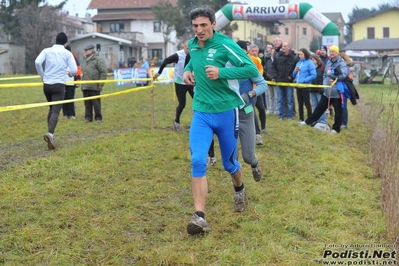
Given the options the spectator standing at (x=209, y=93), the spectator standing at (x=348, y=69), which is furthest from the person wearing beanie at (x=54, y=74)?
the spectator standing at (x=348, y=69)

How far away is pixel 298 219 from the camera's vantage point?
5715mm

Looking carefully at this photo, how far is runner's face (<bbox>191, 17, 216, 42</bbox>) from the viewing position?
5.27m

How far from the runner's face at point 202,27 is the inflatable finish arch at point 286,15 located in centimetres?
1776

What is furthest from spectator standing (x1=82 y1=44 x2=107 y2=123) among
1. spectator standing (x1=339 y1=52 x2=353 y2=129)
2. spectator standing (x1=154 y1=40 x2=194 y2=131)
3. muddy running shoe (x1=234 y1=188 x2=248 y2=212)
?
muddy running shoe (x1=234 y1=188 x2=248 y2=212)

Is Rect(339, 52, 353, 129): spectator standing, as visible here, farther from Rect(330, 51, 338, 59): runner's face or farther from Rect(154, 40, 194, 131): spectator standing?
Rect(154, 40, 194, 131): spectator standing

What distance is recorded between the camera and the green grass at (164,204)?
188 inches

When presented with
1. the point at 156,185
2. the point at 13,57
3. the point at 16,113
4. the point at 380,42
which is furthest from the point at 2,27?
the point at 156,185

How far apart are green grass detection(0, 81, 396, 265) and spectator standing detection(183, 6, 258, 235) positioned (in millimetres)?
459

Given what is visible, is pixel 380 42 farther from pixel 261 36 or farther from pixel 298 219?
pixel 298 219

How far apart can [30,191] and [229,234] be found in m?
2.44

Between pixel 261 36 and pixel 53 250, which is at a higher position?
pixel 261 36

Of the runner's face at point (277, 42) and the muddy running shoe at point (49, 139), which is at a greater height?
the runner's face at point (277, 42)

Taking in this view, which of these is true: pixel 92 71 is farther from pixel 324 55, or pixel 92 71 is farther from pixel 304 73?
pixel 324 55

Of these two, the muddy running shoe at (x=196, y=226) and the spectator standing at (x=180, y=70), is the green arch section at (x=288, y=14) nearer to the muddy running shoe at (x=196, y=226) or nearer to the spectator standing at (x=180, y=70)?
the spectator standing at (x=180, y=70)
